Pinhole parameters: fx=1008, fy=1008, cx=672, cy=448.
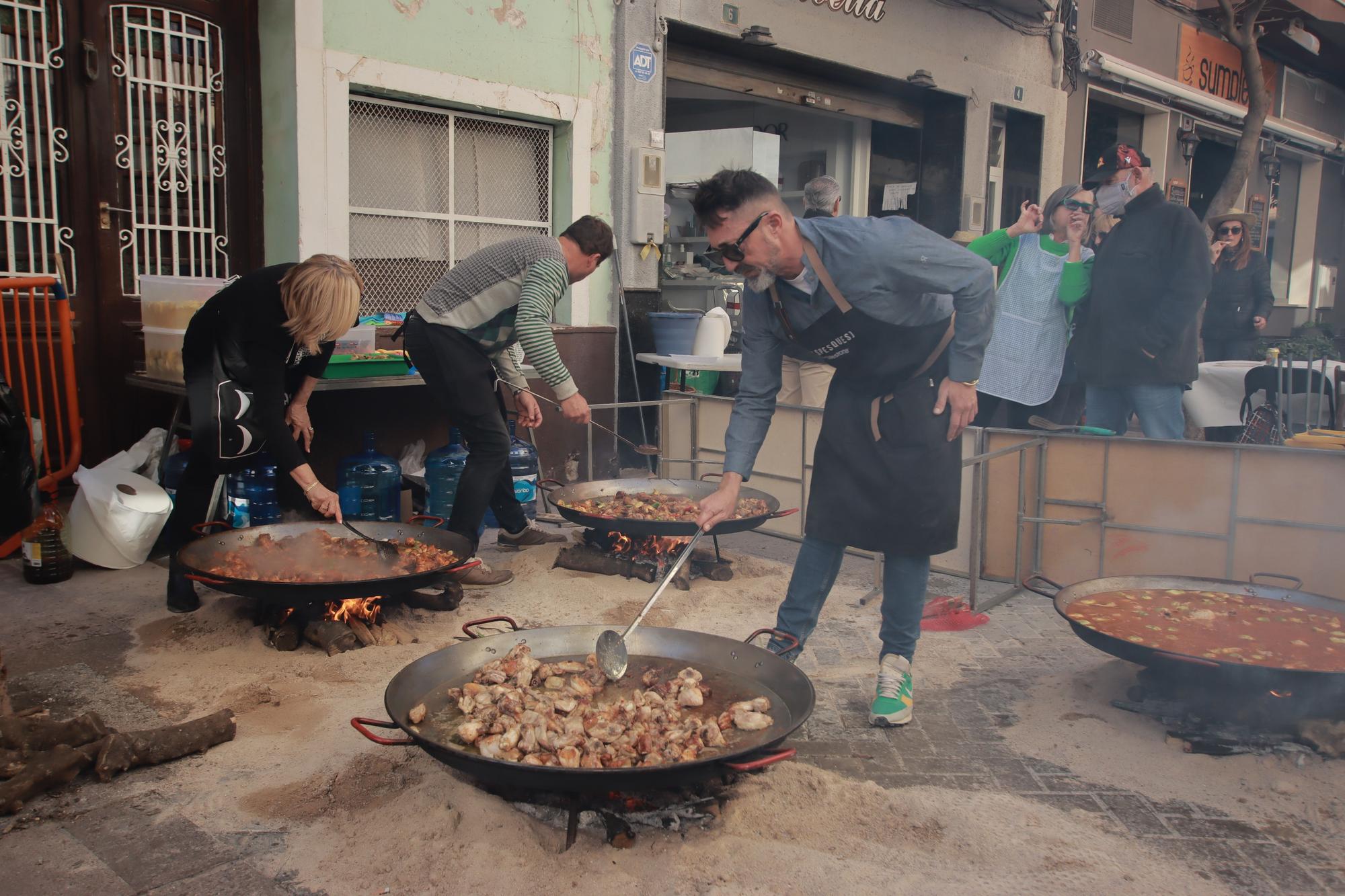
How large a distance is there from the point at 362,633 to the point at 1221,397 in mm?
7003

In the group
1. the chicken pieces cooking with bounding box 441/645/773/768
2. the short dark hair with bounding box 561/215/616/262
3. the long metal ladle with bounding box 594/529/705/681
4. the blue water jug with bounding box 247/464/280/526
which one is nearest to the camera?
the chicken pieces cooking with bounding box 441/645/773/768

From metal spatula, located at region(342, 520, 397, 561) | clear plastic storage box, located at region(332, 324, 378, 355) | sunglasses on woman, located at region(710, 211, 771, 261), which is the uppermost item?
sunglasses on woman, located at region(710, 211, 771, 261)

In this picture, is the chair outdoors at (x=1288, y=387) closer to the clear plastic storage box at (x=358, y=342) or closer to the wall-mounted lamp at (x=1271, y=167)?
the clear plastic storage box at (x=358, y=342)

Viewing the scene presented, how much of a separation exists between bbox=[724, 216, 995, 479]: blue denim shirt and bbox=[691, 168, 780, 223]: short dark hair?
0.65 feet

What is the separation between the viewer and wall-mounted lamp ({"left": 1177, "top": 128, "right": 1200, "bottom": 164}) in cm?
1561

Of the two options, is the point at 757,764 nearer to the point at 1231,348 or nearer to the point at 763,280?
the point at 763,280

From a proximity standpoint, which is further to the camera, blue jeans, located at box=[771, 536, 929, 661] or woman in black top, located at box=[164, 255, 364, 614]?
woman in black top, located at box=[164, 255, 364, 614]

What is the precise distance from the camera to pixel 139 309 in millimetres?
6672

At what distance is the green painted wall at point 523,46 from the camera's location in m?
6.97

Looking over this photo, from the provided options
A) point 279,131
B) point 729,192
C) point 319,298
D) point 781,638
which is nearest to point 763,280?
point 729,192

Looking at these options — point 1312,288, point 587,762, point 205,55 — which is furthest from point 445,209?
point 1312,288

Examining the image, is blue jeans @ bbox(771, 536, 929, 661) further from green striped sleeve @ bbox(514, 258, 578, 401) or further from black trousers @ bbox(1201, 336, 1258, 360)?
black trousers @ bbox(1201, 336, 1258, 360)

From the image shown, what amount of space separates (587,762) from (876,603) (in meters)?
3.05

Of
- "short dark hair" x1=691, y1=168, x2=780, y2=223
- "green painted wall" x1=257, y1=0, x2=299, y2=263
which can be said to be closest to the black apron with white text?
"short dark hair" x1=691, y1=168, x2=780, y2=223
